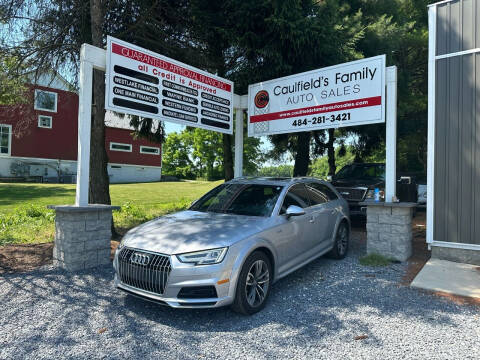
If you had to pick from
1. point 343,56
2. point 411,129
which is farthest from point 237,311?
point 411,129

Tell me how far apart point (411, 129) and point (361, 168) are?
688 centimetres

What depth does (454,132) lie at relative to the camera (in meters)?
6.05

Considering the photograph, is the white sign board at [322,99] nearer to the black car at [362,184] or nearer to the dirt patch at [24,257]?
the black car at [362,184]

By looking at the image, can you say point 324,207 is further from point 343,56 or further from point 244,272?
point 343,56

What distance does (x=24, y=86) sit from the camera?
949cm

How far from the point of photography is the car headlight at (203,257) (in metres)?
3.65

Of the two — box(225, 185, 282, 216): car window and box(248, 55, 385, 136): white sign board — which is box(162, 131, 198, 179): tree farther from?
box(225, 185, 282, 216): car window

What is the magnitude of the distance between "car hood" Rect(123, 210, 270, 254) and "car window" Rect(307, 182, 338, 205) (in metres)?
1.70

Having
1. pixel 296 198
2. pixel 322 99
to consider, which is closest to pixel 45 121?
pixel 322 99

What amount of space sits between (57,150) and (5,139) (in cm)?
406

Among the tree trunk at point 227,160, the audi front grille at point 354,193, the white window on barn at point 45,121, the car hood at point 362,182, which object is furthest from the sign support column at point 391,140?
the white window on barn at point 45,121

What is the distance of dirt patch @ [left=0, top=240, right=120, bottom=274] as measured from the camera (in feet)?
18.9

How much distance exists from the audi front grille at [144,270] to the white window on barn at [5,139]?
96.4 feet

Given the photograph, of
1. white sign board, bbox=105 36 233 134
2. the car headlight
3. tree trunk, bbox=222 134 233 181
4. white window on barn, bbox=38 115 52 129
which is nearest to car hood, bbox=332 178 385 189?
white sign board, bbox=105 36 233 134
